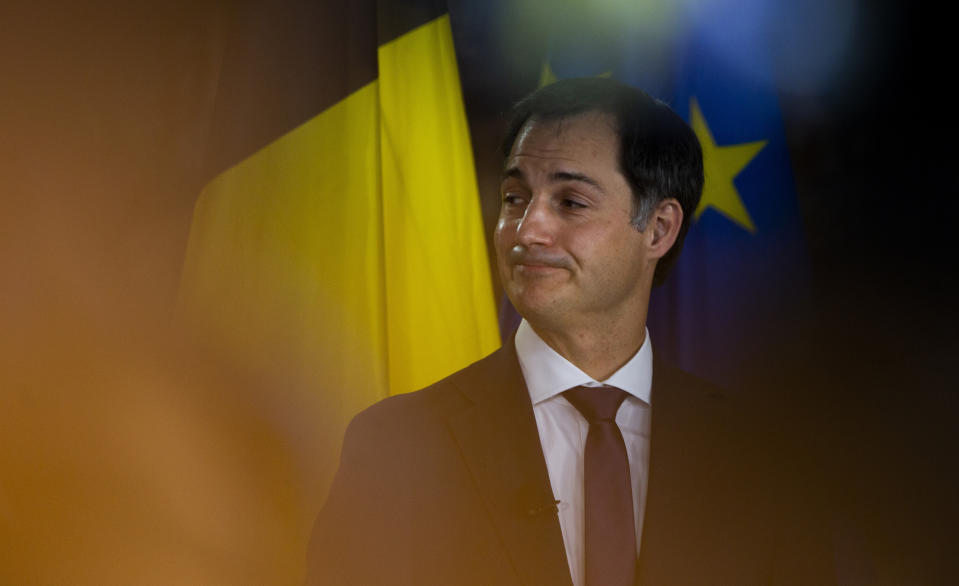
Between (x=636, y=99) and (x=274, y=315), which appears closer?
(x=636, y=99)

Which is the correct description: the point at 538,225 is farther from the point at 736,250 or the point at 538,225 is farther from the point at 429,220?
the point at 736,250

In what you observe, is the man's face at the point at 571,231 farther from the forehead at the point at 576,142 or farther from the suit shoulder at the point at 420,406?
the suit shoulder at the point at 420,406

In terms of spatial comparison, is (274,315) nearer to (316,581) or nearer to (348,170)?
(348,170)

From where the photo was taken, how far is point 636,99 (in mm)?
1399

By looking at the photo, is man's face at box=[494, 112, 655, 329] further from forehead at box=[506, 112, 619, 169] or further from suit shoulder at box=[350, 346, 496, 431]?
suit shoulder at box=[350, 346, 496, 431]

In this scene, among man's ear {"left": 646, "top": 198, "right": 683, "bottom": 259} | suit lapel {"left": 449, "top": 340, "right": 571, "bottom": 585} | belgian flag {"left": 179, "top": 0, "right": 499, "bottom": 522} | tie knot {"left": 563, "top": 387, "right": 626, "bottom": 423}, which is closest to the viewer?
suit lapel {"left": 449, "top": 340, "right": 571, "bottom": 585}

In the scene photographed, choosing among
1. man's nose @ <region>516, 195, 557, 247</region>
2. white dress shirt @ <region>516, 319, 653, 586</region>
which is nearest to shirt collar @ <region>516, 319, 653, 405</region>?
white dress shirt @ <region>516, 319, 653, 586</region>

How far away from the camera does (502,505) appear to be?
121 cm

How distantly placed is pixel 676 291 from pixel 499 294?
408mm

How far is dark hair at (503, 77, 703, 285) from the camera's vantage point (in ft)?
4.41

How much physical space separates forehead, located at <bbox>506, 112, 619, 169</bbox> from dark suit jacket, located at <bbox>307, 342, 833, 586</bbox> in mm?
345

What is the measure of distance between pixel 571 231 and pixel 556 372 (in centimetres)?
24

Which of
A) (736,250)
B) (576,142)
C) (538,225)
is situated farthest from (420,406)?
(736,250)

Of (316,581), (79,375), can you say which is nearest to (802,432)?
(316,581)
